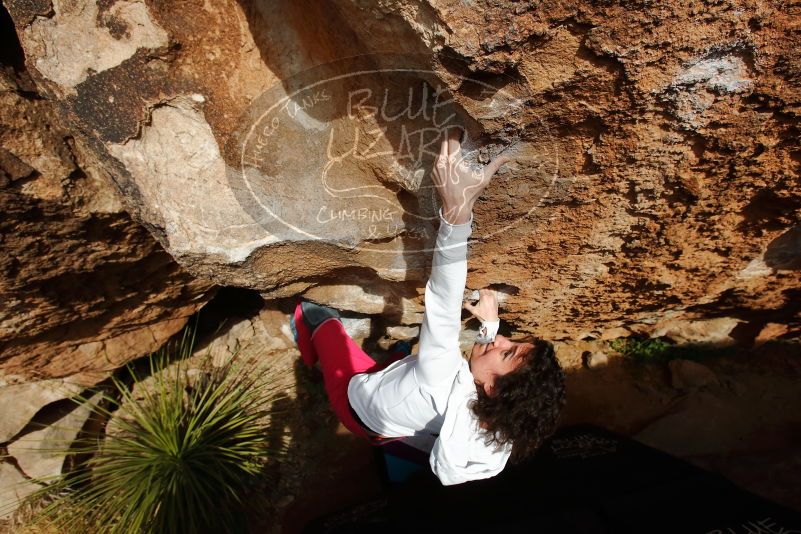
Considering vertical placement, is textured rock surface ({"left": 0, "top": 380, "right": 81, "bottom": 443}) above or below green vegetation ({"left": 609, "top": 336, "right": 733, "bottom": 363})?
above

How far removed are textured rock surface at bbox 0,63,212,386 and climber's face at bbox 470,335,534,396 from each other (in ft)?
4.41

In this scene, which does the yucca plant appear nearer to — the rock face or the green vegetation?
the rock face

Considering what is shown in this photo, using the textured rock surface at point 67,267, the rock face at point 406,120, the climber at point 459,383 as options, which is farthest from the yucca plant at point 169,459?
the climber at point 459,383

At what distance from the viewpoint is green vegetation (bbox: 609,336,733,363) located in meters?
2.89

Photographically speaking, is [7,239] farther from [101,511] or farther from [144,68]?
[101,511]

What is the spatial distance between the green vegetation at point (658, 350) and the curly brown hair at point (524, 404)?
1.54m

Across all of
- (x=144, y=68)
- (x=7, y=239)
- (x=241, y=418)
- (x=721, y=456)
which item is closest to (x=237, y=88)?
(x=144, y=68)

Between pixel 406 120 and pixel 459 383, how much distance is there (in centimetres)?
86

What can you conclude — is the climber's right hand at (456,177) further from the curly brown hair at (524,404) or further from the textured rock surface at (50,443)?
the textured rock surface at (50,443)

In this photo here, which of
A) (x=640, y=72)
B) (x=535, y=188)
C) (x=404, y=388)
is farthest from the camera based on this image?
(x=404, y=388)

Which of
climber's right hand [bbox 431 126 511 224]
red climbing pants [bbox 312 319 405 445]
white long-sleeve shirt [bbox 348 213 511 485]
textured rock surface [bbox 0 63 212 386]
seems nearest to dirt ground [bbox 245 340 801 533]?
red climbing pants [bbox 312 319 405 445]

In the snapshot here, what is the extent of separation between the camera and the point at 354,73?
1178 mm

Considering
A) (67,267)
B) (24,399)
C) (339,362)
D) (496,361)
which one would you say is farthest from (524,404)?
(24,399)

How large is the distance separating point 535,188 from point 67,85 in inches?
52.9
